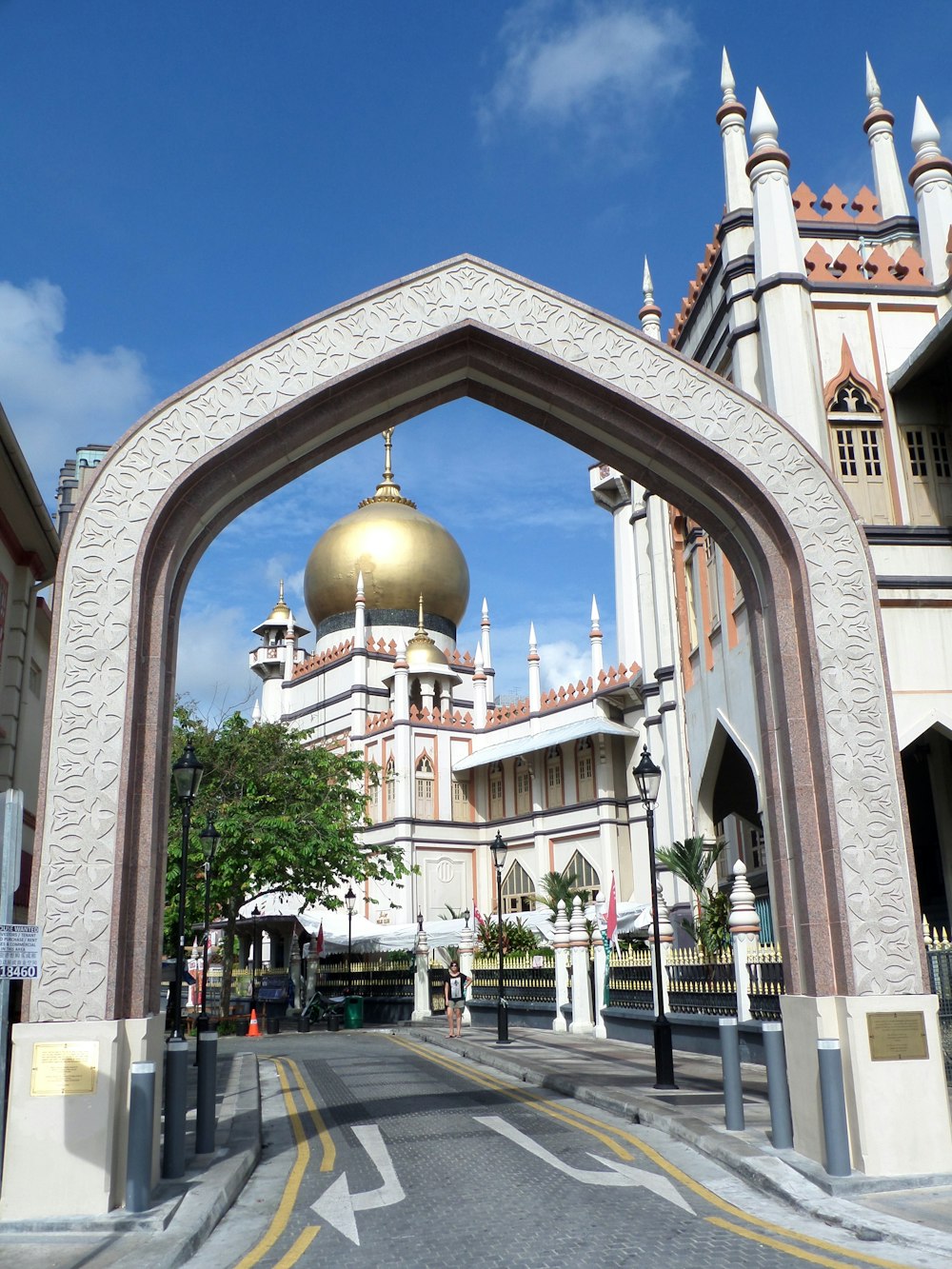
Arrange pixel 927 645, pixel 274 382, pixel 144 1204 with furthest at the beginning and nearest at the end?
pixel 927 645 < pixel 274 382 < pixel 144 1204

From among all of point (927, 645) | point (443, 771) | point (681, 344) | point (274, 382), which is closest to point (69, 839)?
point (274, 382)

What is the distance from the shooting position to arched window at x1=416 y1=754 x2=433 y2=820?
4753 centimetres

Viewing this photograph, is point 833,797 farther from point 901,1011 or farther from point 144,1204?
point 144,1204

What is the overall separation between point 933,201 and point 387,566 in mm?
38460

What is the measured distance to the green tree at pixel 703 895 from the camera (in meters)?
20.4

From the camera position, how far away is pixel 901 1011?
846 cm

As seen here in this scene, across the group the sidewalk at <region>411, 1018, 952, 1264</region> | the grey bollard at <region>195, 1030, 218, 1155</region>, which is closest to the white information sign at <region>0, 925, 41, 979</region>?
the grey bollard at <region>195, 1030, 218, 1155</region>

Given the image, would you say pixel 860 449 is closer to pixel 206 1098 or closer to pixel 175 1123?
pixel 206 1098

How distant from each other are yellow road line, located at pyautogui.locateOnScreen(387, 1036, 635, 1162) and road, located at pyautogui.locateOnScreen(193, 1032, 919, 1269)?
0.11 ft

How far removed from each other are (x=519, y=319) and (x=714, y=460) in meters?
2.11

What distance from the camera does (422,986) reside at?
32312 millimetres

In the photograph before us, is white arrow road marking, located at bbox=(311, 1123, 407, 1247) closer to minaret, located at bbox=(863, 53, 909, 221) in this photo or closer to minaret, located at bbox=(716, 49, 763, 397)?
minaret, located at bbox=(716, 49, 763, 397)

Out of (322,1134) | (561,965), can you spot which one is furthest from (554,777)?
(322,1134)

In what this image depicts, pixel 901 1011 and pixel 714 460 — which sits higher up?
pixel 714 460
